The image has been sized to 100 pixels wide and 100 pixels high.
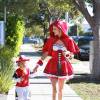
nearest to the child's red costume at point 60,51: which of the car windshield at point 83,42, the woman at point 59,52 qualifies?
the woman at point 59,52

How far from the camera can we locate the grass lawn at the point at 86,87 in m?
12.0

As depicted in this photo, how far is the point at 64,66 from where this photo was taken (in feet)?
29.3

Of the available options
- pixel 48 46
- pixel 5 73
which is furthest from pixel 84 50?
pixel 48 46

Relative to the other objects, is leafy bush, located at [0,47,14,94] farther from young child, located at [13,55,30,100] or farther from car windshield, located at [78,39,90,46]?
car windshield, located at [78,39,90,46]

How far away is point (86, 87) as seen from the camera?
45.7ft

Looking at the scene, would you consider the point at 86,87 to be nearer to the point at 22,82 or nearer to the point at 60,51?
the point at 60,51

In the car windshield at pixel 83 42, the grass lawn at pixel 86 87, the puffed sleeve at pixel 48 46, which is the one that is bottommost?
the grass lawn at pixel 86 87

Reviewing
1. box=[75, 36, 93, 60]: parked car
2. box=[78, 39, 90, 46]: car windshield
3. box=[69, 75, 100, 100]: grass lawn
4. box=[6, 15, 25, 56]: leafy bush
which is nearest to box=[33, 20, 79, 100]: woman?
box=[69, 75, 100, 100]: grass lawn

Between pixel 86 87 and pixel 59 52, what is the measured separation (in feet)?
17.0

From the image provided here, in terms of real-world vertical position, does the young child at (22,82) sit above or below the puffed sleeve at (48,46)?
below

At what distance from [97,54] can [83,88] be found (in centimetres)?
304

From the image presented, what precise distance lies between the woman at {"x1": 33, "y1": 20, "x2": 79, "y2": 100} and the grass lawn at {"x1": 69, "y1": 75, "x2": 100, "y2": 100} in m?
2.82

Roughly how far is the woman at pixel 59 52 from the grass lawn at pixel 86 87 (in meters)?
2.82

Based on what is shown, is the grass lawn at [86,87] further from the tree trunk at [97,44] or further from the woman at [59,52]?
the woman at [59,52]
